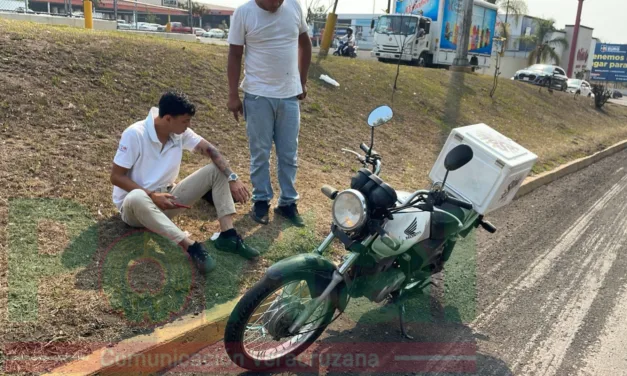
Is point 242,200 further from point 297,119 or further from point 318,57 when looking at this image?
point 318,57

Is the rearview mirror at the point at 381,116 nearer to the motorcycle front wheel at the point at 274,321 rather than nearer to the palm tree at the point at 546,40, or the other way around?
the motorcycle front wheel at the point at 274,321

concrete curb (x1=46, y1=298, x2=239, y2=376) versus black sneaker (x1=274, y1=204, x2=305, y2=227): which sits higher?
black sneaker (x1=274, y1=204, x2=305, y2=227)

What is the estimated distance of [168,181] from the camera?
3945 millimetres

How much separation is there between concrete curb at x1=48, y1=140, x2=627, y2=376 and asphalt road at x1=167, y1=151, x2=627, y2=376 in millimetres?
81

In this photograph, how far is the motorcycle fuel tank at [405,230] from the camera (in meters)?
3.13

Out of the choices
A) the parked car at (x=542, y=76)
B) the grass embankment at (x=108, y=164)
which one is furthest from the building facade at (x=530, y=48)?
the grass embankment at (x=108, y=164)

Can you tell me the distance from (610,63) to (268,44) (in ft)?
200

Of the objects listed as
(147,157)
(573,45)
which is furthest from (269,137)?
(573,45)

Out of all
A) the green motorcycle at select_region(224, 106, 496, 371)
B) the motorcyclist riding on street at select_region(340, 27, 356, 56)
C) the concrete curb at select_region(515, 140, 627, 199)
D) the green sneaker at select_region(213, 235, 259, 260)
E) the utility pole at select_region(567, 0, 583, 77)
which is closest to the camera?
the green motorcycle at select_region(224, 106, 496, 371)

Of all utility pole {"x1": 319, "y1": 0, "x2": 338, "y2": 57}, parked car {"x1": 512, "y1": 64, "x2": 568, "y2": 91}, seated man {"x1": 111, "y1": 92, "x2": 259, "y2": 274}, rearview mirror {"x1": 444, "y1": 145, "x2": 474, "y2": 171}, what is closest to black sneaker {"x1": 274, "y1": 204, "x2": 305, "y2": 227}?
seated man {"x1": 111, "y1": 92, "x2": 259, "y2": 274}

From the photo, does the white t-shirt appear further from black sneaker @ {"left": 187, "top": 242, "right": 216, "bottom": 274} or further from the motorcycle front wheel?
the motorcycle front wheel

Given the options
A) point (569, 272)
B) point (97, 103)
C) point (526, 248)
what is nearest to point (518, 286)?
point (569, 272)

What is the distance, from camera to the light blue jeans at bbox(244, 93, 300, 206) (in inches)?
175

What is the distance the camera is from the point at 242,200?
3961mm
